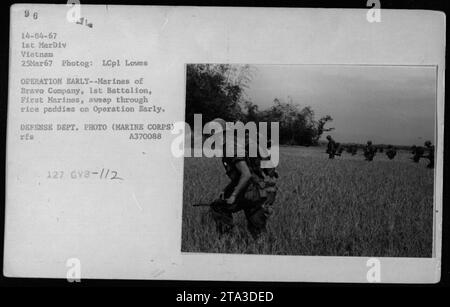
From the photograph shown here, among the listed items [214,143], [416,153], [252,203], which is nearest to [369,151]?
[416,153]

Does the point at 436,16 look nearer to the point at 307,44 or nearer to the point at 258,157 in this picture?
the point at 307,44

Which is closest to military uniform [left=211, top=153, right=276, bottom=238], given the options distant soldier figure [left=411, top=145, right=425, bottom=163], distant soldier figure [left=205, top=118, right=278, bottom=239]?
distant soldier figure [left=205, top=118, right=278, bottom=239]

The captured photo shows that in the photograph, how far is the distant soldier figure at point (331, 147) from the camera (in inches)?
85.2

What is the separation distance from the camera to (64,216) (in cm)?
218

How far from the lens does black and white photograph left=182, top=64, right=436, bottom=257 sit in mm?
2174

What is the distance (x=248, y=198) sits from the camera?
2178mm

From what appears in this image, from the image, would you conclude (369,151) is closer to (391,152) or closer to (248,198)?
(391,152)

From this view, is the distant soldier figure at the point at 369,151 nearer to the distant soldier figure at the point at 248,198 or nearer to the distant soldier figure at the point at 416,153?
the distant soldier figure at the point at 416,153

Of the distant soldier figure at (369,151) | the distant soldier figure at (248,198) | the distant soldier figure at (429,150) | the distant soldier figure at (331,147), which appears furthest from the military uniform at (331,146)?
the distant soldier figure at (429,150)

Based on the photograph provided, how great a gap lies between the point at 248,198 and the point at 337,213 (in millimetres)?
371

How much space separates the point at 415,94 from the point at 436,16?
34 centimetres

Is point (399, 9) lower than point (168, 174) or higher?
higher

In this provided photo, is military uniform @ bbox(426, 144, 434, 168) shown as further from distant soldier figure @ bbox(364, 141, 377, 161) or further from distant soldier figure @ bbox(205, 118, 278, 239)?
distant soldier figure @ bbox(205, 118, 278, 239)

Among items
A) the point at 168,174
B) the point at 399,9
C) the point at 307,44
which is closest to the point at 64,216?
the point at 168,174
